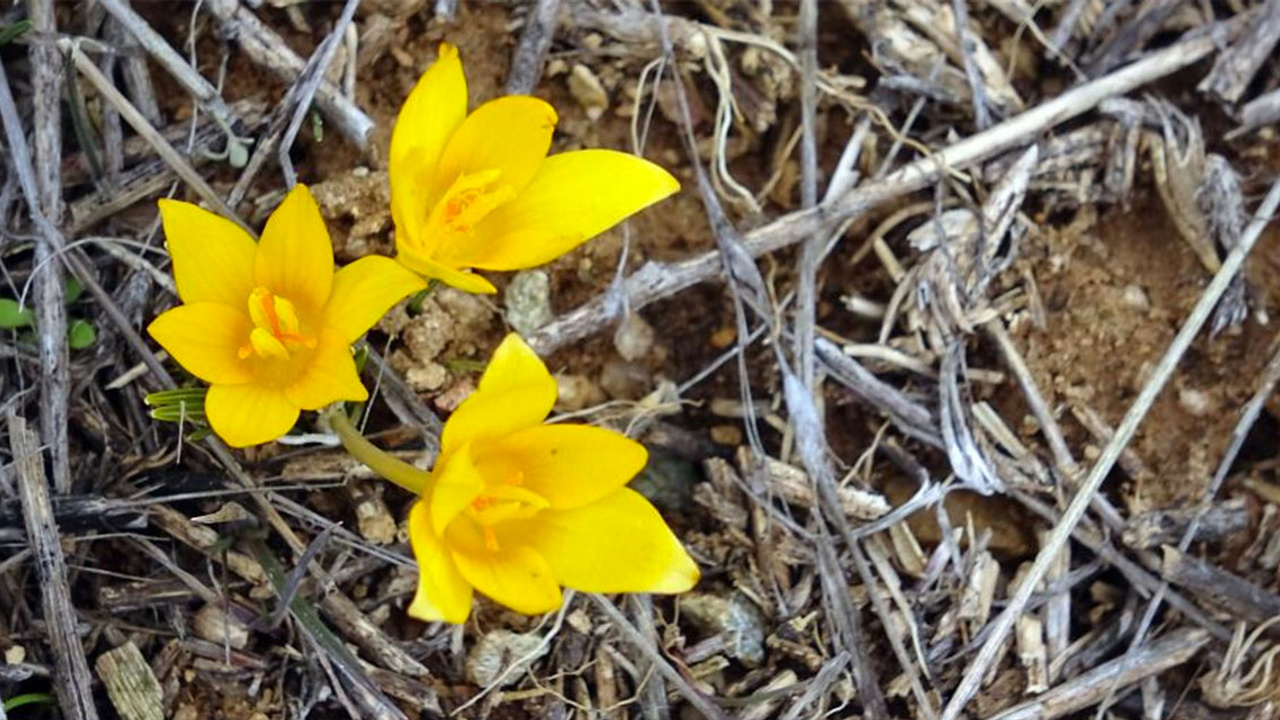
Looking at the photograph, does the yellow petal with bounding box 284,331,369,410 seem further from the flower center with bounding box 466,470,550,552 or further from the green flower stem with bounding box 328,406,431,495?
the flower center with bounding box 466,470,550,552

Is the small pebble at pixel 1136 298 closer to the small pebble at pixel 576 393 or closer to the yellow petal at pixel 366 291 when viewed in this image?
the small pebble at pixel 576 393

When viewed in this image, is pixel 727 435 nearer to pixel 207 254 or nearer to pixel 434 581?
pixel 434 581

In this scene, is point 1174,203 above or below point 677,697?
above

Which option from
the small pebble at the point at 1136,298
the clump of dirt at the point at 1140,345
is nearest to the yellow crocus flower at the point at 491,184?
the clump of dirt at the point at 1140,345

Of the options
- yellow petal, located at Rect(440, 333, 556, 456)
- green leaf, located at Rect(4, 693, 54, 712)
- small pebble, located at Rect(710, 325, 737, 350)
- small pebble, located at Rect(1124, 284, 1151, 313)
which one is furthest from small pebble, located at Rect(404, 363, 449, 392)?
small pebble, located at Rect(1124, 284, 1151, 313)

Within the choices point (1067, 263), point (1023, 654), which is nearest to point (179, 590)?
point (1023, 654)

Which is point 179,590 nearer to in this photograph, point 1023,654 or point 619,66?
point 619,66
